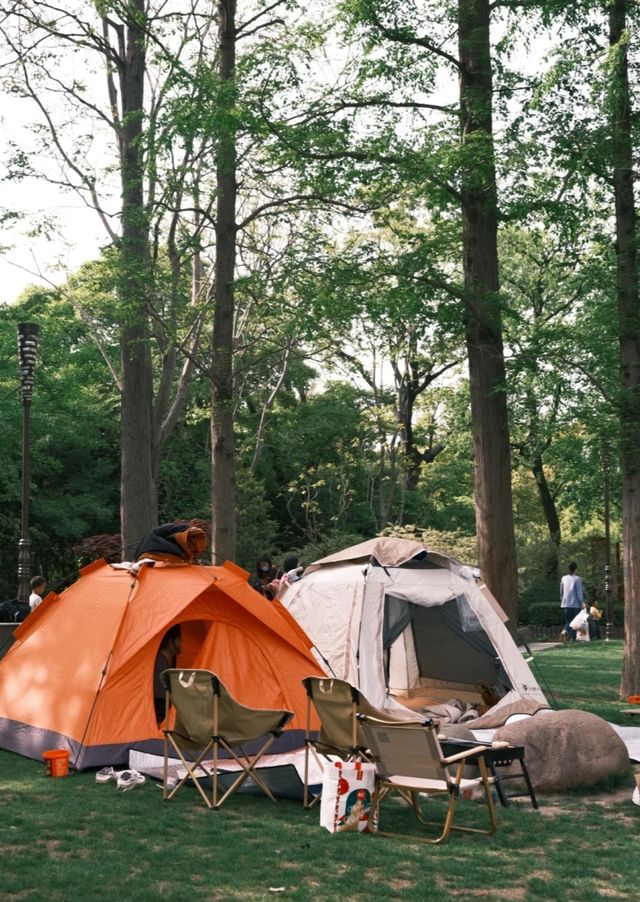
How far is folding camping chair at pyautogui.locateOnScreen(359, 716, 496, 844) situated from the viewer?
6980mm

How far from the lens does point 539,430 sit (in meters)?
19.9

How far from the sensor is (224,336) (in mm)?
16094

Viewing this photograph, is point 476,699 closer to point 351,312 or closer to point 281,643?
point 281,643

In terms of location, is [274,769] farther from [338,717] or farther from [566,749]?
[566,749]

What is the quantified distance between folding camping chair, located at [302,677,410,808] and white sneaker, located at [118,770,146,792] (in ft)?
4.38

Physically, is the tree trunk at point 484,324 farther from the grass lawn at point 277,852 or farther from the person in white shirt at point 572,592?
the person in white shirt at point 572,592

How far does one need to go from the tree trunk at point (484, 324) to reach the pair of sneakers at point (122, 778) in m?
6.27

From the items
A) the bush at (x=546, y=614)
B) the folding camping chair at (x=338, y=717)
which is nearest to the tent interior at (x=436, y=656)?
the folding camping chair at (x=338, y=717)

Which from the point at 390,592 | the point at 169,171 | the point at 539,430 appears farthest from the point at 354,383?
the point at 390,592

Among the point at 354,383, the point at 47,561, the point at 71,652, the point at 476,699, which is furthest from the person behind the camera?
the point at 354,383

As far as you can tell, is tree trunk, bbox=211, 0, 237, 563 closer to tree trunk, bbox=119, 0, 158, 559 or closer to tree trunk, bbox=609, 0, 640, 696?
tree trunk, bbox=119, 0, 158, 559

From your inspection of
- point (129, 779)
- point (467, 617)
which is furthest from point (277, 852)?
point (467, 617)

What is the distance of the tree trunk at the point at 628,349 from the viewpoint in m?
13.9

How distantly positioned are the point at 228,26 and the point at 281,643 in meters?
9.98
